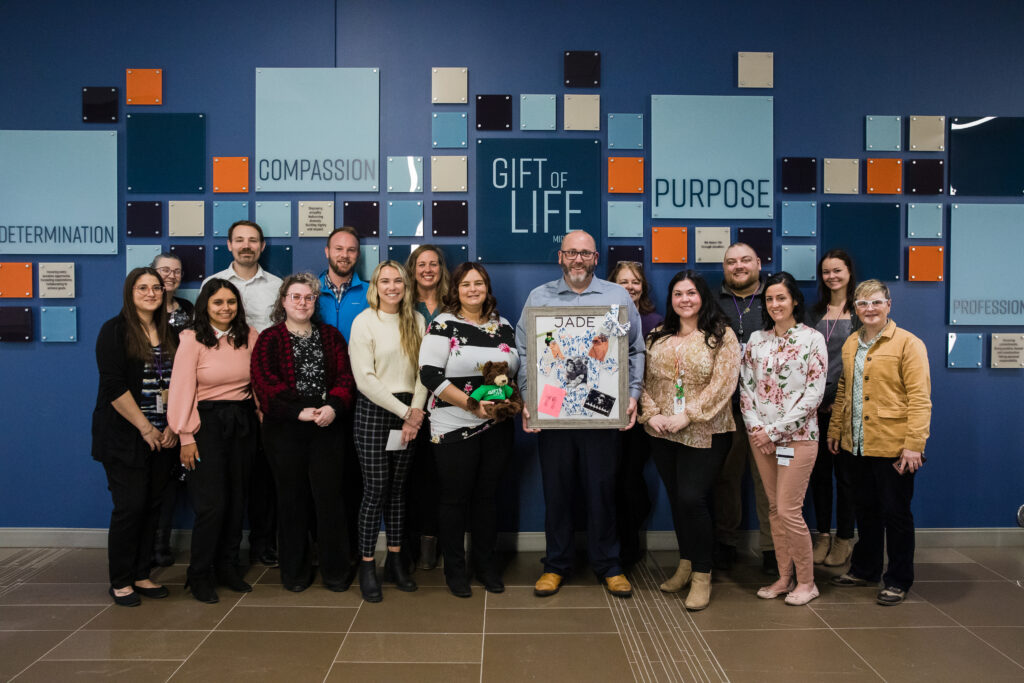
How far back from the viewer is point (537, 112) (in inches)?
152

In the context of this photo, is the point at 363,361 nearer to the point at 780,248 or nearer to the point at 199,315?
the point at 199,315

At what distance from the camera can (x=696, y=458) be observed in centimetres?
305

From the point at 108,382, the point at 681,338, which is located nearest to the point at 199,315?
the point at 108,382

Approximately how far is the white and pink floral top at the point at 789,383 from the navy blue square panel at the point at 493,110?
2.01 meters

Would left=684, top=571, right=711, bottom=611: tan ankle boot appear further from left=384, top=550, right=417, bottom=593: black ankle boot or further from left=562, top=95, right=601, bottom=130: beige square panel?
left=562, top=95, right=601, bottom=130: beige square panel

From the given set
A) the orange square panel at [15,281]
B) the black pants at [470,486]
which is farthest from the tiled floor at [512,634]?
the orange square panel at [15,281]

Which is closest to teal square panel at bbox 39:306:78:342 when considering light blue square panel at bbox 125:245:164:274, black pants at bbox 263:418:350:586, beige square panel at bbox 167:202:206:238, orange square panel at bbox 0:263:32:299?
orange square panel at bbox 0:263:32:299

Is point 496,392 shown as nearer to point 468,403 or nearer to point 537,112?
point 468,403

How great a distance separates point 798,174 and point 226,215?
3.53 m

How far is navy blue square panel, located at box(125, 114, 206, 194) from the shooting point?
387 cm

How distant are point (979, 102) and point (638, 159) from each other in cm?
221

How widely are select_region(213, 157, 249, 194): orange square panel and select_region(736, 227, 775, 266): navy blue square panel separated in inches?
120

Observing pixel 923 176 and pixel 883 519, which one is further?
pixel 923 176

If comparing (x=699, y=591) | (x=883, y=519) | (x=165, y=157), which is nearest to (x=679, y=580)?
(x=699, y=591)
